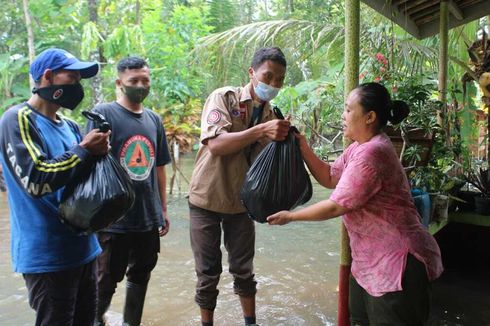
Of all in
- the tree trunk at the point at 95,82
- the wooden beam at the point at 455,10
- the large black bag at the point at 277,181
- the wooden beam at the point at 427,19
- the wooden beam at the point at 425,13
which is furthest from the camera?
the tree trunk at the point at 95,82

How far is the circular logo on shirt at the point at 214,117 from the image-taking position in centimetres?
237

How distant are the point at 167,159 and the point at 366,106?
55.3 inches

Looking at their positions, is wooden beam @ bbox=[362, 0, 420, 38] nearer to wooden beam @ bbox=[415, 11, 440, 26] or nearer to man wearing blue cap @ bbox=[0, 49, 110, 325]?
wooden beam @ bbox=[415, 11, 440, 26]

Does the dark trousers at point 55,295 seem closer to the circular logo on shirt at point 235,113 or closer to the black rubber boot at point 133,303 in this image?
the black rubber boot at point 133,303

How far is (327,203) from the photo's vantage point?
A: 6.01 ft

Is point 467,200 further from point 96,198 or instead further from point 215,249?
point 96,198

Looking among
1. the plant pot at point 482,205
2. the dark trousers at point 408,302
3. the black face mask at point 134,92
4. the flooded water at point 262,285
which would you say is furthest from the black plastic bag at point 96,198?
the plant pot at point 482,205

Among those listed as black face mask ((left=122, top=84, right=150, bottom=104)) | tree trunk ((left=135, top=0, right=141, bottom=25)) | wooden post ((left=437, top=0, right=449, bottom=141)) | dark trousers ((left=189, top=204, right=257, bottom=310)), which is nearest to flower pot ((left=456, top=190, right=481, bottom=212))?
wooden post ((left=437, top=0, right=449, bottom=141))

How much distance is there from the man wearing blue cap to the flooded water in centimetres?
136

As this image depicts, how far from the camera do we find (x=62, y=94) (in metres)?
1.89

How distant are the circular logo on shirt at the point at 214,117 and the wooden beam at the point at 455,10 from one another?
3.01 metres

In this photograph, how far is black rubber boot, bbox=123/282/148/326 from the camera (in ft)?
8.77

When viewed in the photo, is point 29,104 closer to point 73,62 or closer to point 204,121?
point 73,62

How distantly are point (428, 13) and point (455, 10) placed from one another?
0.26m
